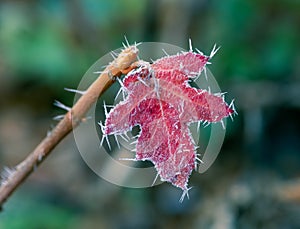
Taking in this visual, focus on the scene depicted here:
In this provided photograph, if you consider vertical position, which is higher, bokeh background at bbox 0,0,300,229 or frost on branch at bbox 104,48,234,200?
frost on branch at bbox 104,48,234,200

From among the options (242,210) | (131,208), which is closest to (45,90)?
A: (131,208)

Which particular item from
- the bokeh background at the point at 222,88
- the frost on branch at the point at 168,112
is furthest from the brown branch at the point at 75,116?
the bokeh background at the point at 222,88

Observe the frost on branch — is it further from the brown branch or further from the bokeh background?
the bokeh background

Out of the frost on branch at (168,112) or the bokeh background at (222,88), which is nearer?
the frost on branch at (168,112)

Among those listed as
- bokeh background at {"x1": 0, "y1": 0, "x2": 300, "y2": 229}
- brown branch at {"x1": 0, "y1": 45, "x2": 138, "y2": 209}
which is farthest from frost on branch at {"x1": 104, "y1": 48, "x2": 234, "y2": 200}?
bokeh background at {"x1": 0, "y1": 0, "x2": 300, "y2": 229}

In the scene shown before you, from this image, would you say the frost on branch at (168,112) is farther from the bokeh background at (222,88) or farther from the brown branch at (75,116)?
the bokeh background at (222,88)

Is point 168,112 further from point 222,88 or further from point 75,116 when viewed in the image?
point 222,88
